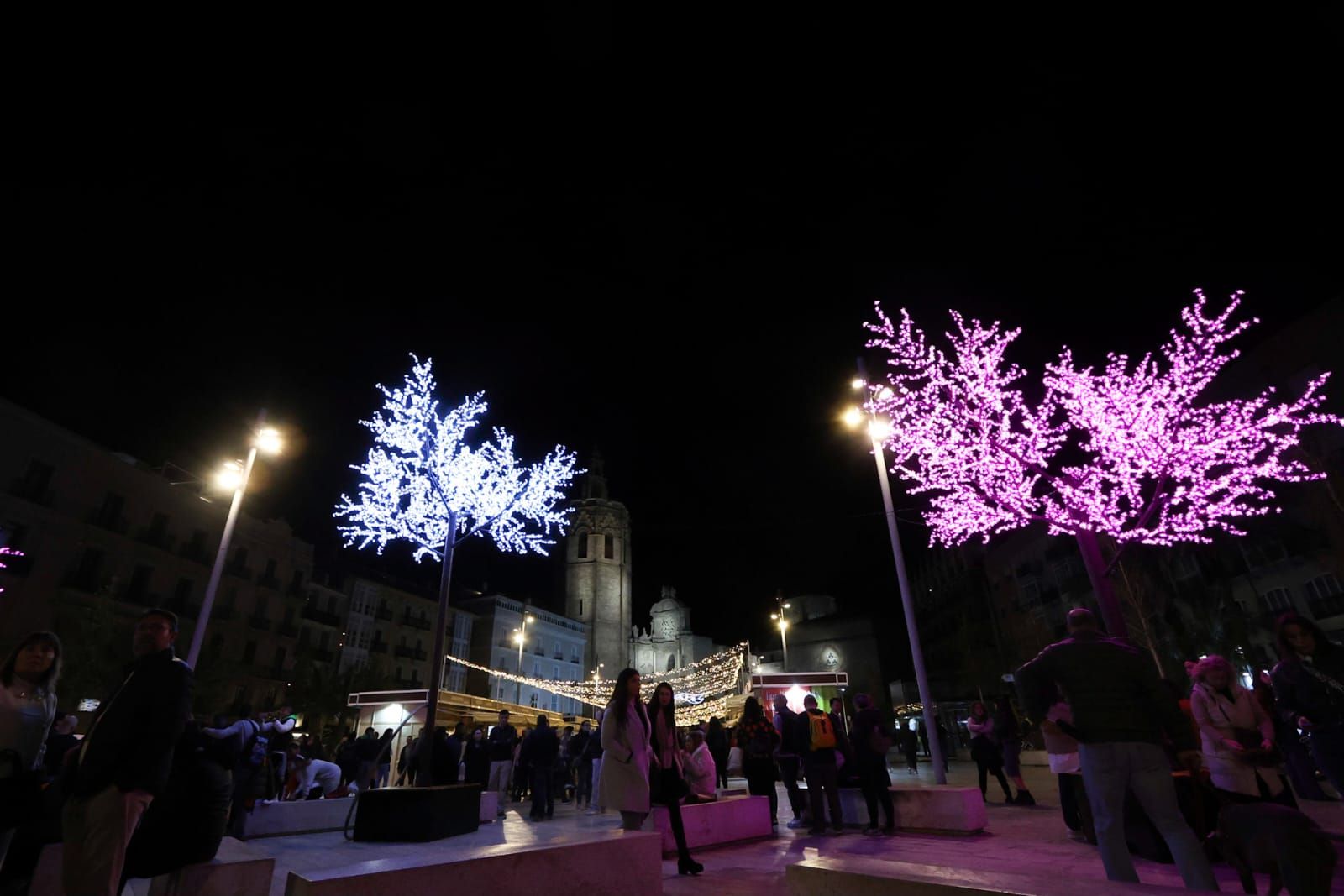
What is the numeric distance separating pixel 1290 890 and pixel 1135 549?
30652mm

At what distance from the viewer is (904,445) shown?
524 inches

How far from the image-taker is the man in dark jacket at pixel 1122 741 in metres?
3.72

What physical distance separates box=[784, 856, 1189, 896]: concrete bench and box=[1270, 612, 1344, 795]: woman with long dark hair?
448 centimetres

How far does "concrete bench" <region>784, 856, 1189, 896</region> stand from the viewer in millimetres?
2232

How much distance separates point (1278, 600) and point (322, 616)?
4762cm

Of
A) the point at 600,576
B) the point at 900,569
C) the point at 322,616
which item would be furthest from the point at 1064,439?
the point at 600,576

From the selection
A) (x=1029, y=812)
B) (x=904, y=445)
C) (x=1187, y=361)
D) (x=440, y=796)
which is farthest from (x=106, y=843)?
(x=1187, y=361)

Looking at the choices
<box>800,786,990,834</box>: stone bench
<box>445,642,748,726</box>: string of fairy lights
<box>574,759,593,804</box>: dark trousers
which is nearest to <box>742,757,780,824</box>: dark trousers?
<box>800,786,990,834</box>: stone bench

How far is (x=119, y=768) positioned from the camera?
3.40m

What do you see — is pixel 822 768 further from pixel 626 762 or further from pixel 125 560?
pixel 125 560

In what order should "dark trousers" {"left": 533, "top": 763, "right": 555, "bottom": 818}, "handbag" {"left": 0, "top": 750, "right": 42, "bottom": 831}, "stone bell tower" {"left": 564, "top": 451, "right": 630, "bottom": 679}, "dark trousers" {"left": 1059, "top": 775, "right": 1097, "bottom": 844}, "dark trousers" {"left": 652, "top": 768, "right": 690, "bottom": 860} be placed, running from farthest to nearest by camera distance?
"stone bell tower" {"left": 564, "top": 451, "right": 630, "bottom": 679}, "dark trousers" {"left": 533, "top": 763, "right": 555, "bottom": 818}, "dark trousers" {"left": 1059, "top": 775, "right": 1097, "bottom": 844}, "dark trousers" {"left": 652, "top": 768, "right": 690, "bottom": 860}, "handbag" {"left": 0, "top": 750, "right": 42, "bottom": 831}

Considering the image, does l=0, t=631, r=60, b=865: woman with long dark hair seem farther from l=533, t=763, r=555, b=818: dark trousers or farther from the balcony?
the balcony

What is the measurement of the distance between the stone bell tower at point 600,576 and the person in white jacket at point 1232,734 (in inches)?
2400

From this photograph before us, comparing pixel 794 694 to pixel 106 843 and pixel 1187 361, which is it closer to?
pixel 1187 361
